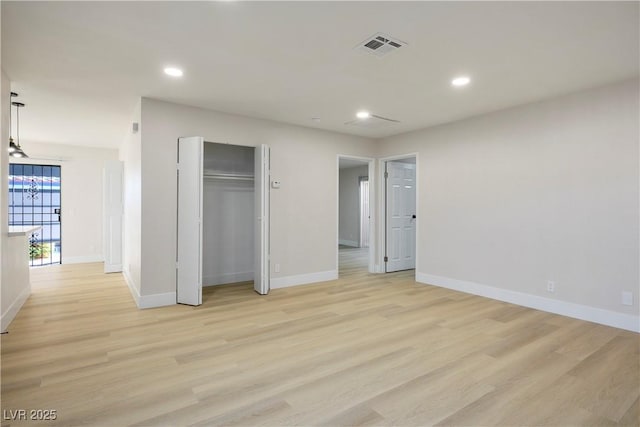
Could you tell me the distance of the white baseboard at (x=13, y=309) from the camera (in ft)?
10.6

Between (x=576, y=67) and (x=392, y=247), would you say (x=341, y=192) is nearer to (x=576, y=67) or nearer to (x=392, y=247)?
(x=392, y=247)

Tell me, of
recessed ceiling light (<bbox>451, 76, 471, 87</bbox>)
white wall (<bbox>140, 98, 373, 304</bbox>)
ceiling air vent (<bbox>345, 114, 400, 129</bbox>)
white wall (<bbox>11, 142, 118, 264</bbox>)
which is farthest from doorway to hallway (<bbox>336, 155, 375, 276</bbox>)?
recessed ceiling light (<bbox>451, 76, 471, 87</bbox>)

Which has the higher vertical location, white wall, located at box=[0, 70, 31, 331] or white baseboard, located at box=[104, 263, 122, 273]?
white wall, located at box=[0, 70, 31, 331]

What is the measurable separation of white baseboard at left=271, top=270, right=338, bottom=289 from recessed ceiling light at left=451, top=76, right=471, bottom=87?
345 cm

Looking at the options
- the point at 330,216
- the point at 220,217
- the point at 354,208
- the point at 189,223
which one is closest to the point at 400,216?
the point at 330,216

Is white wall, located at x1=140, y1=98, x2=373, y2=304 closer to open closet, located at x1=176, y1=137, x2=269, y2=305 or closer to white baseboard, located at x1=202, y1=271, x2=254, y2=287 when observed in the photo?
open closet, located at x1=176, y1=137, x2=269, y2=305

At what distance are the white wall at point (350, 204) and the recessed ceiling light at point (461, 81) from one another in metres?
6.80

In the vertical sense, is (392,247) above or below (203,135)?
below

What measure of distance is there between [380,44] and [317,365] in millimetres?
2608

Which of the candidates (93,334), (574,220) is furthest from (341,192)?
(93,334)

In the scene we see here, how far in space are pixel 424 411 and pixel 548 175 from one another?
334cm

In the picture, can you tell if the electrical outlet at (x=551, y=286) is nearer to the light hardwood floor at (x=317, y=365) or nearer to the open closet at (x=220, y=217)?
the light hardwood floor at (x=317, y=365)

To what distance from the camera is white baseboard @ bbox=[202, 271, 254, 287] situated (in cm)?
522

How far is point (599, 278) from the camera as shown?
3.56 meters
